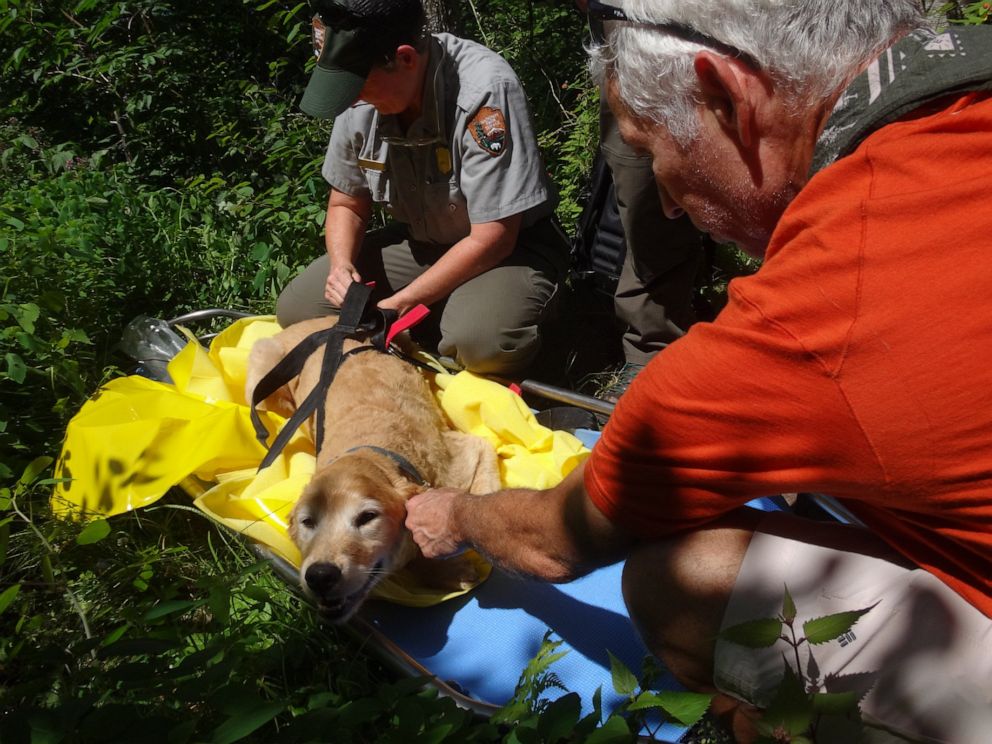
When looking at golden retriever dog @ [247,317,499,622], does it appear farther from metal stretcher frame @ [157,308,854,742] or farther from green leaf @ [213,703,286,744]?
green leaf @ [213,703,286,744]

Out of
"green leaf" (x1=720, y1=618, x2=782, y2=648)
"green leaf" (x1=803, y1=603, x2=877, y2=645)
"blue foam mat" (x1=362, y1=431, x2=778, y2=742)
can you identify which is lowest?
"blue foam mat" (x1=362, y1=431, x2=778, y2=742)

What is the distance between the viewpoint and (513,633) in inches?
109

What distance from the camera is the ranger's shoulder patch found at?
145 inches

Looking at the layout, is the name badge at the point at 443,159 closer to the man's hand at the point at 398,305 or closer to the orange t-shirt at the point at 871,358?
the man's hand at the point at 398,305

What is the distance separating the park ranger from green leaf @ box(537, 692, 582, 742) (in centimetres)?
251

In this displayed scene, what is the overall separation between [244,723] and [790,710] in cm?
94

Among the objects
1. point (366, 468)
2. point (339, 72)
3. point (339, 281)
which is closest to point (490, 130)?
point (339, 72)

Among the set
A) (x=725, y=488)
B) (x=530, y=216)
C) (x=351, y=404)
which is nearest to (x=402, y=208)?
(x=530, y=216)

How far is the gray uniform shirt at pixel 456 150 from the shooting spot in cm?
370

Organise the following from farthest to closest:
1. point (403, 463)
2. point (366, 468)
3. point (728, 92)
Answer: point (403, 463), point (366, 468), point (728, 92)

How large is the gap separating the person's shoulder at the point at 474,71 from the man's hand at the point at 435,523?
1.95 meters

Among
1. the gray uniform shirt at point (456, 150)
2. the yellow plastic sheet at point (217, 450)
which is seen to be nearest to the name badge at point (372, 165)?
the gray uniform shirt at point (456, 150)

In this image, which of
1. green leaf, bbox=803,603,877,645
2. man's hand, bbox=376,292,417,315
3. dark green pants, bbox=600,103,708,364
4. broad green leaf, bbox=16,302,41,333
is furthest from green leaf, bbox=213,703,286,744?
dark green pants, bbox=600,103,708,364

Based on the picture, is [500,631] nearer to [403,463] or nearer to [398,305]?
[403,463]
